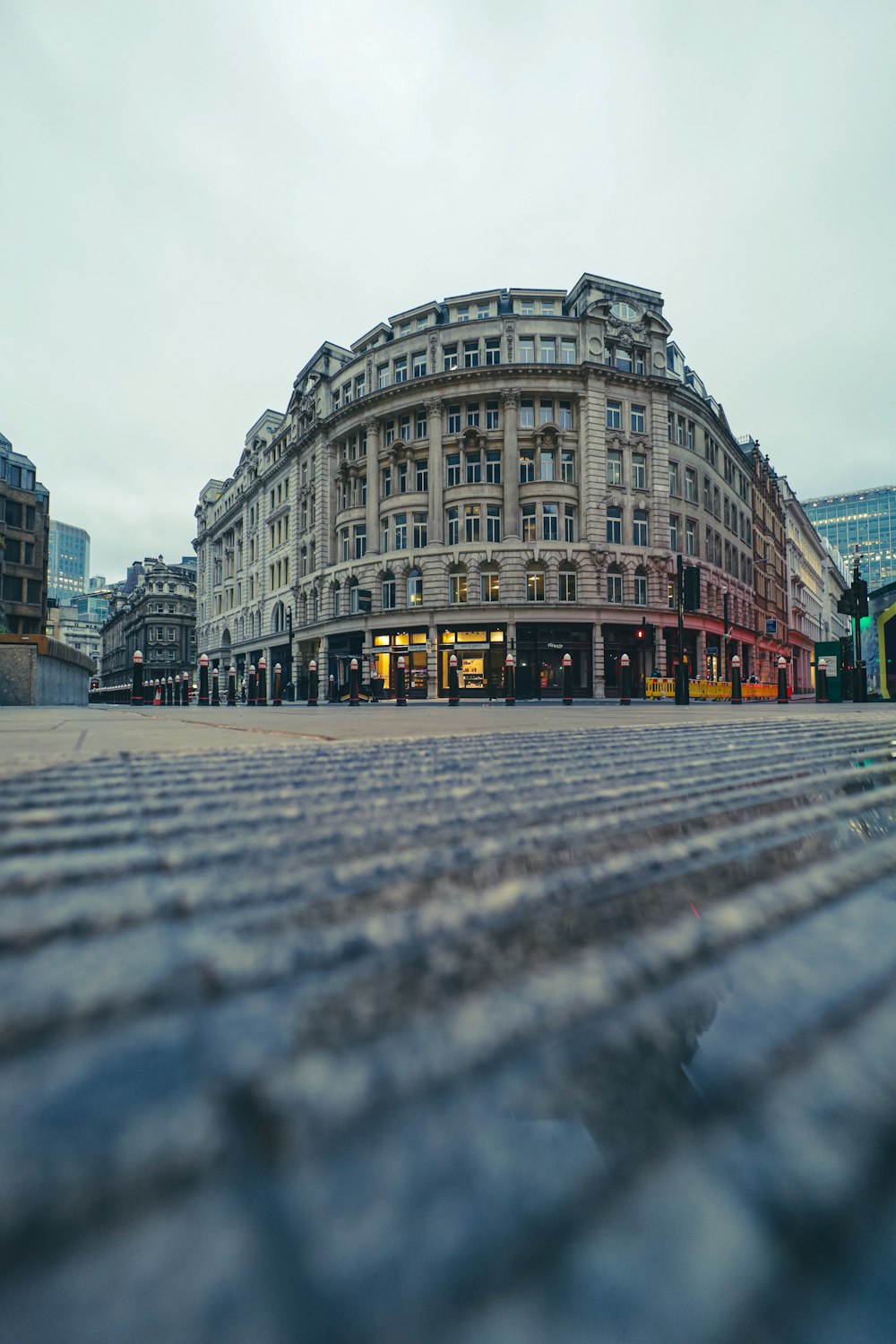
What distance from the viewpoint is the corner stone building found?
2648 centimetres

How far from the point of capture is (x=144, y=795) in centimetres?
134

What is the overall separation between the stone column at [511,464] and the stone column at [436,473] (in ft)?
9.21

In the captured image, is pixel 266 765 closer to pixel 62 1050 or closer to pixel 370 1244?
pixel 62 1050

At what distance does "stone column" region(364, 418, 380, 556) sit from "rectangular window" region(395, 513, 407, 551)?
1030mm

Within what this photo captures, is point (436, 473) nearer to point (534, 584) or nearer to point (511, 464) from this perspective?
point (511, 464)

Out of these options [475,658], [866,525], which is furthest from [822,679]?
[866,525]

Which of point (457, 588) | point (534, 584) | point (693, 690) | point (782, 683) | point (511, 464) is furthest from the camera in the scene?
point (457, 588)

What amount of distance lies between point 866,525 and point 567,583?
429 feet

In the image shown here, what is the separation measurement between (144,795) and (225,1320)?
124 centimetres

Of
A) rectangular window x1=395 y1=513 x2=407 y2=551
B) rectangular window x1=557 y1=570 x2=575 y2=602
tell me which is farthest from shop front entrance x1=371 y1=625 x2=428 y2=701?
rectangular window x1=557 y1=570 x2=575 y2=602

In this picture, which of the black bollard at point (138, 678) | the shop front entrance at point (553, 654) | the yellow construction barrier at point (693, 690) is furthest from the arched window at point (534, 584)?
the black bollard at point (138, 678)

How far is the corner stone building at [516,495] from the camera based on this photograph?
26.5 m

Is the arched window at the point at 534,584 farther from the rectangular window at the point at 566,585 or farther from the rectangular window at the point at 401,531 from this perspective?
the rectangular window at the point at 401,531

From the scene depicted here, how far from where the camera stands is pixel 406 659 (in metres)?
27.6
